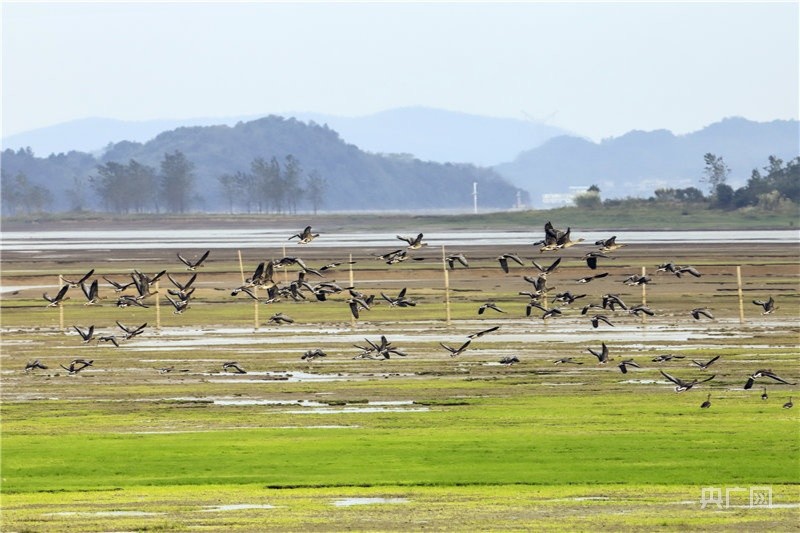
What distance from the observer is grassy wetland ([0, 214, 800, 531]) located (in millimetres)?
21906

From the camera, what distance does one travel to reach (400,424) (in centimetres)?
3017

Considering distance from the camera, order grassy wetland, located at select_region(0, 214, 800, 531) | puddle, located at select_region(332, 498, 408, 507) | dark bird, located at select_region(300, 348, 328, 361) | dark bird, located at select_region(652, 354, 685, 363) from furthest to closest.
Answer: dark bird, located at select_region(300, 348, 328, 361), dark bird, located at select_region(652, 354, 685, 363), puddle, located at select_region(332, 498, 408, 507), grassy wetland, located at select_region(0, 214, 800, 531)

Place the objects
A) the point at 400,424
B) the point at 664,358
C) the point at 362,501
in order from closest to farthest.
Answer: the point at 362,501
the point at 400,424
the point at 664,358

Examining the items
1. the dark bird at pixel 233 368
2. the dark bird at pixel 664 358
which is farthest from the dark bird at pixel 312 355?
the dark bird at pixel 664 358

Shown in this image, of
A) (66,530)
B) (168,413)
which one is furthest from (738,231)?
(66,530)

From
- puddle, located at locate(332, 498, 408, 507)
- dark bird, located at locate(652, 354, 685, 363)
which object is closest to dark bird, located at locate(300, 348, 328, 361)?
dark bird, located at locate(652, 354, 685, 363)

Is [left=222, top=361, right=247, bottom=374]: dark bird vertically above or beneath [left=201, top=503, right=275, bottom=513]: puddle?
beneath

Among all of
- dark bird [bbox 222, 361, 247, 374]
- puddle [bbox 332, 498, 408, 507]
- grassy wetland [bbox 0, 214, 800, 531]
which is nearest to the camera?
grassy wetland [bbox 0, 214, 800, 531]

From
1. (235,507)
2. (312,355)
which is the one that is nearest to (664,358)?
(312,355)

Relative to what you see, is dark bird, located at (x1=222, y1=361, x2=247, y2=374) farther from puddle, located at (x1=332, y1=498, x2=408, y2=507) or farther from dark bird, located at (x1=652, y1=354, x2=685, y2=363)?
puddle, located at (x1=332, y1=498, x2=408, y2=507)

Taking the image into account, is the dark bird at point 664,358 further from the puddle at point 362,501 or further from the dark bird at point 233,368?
the puddle at point 362,501

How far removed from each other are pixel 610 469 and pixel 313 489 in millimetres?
4746

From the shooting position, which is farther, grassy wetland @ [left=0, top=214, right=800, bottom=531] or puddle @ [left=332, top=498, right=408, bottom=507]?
puddle @ [left=332, top=498, right=408, bottom=507]

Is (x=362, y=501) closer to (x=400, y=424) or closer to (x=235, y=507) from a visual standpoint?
(x=235, y=507)
